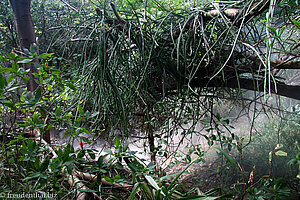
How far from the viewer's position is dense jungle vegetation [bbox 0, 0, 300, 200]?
566 mm

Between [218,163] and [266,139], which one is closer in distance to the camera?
[266,139]

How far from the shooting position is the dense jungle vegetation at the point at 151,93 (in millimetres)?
566

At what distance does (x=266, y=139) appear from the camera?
1.44 meters

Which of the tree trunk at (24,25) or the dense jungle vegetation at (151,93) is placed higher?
the tree trunk at (24,25)

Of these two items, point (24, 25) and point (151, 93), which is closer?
point (151, 93)

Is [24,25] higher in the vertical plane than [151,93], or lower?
higher

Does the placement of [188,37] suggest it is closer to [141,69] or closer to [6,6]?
[141,69]

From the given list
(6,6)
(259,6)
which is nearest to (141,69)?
(259,6)

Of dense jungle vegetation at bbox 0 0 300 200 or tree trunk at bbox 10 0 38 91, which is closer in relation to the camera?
dense jungle vegetation at bbox 0 0 300 200

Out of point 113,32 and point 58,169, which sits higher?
point 113,32

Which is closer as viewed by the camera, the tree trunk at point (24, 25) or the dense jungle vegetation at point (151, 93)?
the dense jungle vegetation at point (151, 93)

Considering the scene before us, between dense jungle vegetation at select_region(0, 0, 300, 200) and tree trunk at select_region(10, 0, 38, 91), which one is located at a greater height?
tree trunk at select_region(10, 0, 38, 91)

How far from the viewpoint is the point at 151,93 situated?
35.0 inches

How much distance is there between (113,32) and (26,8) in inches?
Answer: 44.3
